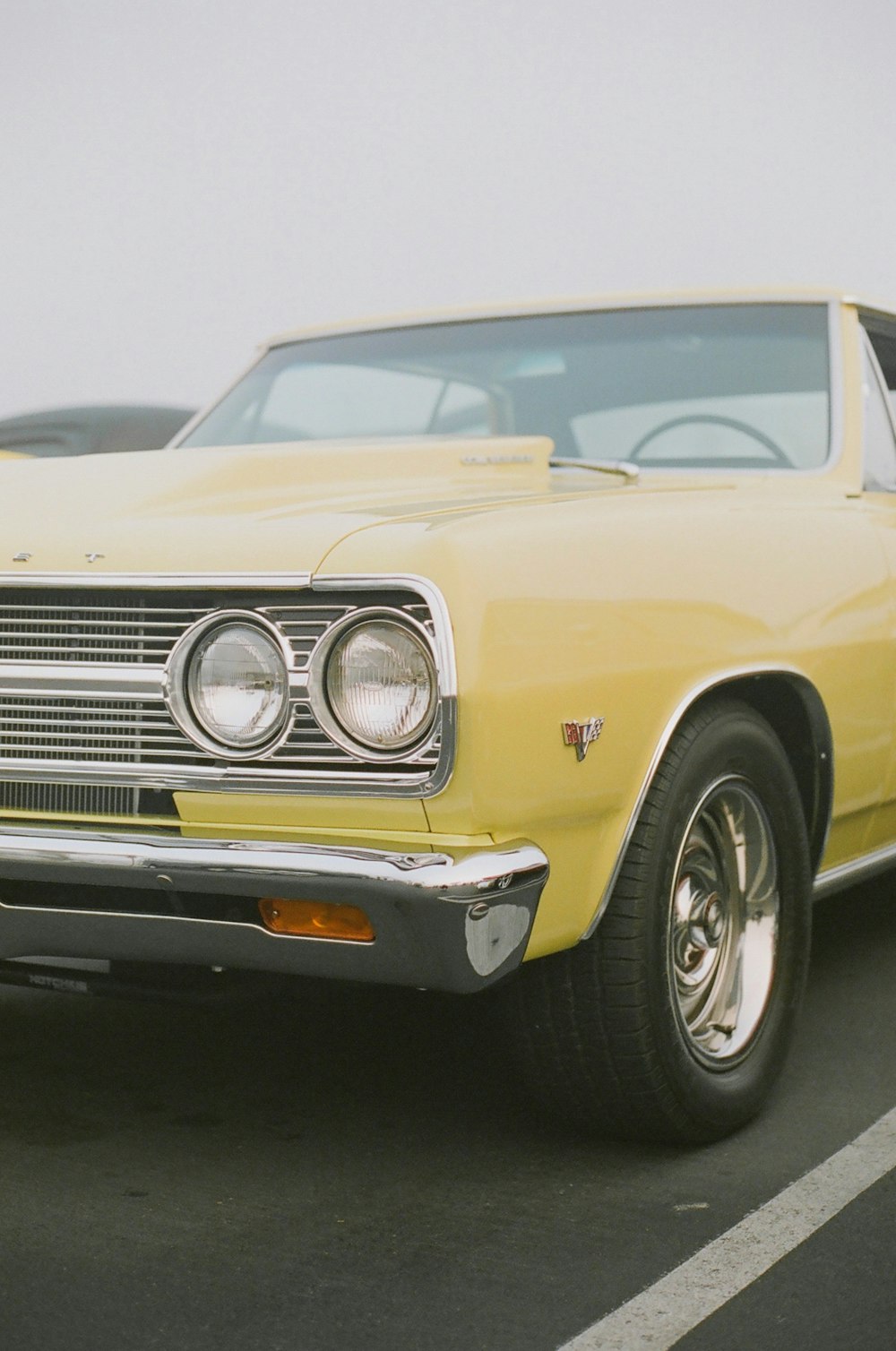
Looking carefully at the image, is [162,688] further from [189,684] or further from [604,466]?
A: [604,466]

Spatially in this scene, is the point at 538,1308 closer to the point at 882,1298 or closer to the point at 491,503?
the point at 882,1298

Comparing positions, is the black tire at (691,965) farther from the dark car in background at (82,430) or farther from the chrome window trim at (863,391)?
the dark car in background at (82,430)

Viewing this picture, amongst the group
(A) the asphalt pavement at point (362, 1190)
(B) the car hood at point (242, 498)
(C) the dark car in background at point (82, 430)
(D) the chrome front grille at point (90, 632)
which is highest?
(C) the dark car in background at point (82, 430)

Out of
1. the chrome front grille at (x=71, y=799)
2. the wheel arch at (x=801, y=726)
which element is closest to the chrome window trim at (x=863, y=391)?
the wheel arch at (x=801, y=726)

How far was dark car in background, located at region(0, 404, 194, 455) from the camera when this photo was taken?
7.71 m

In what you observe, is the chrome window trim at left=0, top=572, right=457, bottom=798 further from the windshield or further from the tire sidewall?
the windshield

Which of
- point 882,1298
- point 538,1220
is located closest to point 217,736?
point 538,1220

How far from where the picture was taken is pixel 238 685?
2.53 metres

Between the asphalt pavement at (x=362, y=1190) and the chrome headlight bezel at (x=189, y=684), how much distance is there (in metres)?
0.43

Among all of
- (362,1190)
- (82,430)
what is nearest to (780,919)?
(362,1190)

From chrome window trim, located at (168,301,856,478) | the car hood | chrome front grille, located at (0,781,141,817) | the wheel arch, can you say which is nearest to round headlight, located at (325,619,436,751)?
the car hood

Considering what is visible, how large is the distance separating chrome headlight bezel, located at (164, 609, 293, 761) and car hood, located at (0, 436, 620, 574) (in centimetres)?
8

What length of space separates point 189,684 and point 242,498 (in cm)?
56

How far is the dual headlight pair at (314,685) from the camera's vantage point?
2.43 m
